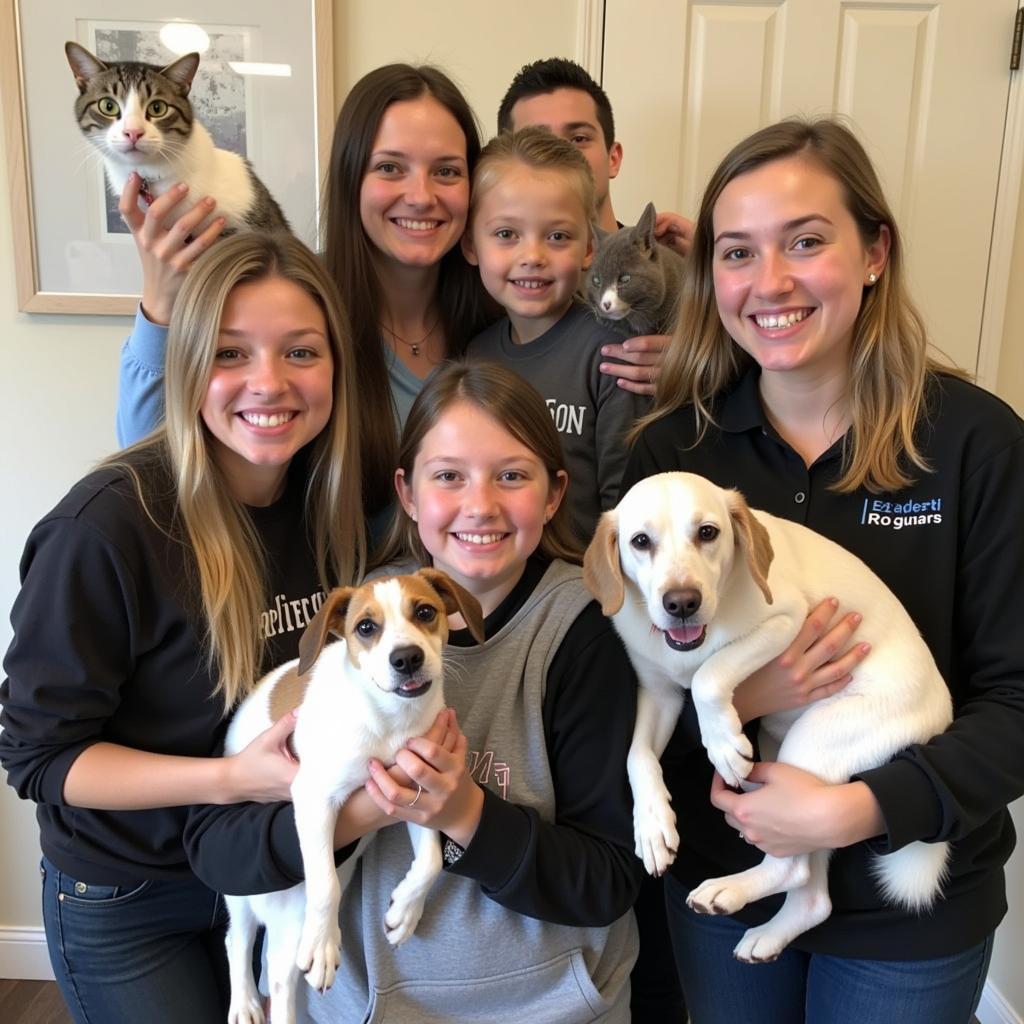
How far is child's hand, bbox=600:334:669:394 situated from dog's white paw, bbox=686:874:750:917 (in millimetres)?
1001

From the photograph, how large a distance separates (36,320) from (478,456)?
1.92m

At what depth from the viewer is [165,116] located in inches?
69.4

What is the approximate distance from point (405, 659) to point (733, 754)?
0.54m

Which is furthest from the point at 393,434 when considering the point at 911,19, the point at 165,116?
the point at 911,19

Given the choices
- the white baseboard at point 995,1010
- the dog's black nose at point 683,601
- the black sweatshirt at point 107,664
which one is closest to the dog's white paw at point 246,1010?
the black sweatshirt at point 107,664

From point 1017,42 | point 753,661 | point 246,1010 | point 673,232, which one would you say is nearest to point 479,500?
point 753,661

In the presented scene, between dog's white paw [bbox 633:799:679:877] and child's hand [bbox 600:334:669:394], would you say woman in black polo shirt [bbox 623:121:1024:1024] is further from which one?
child's hand [bbox 600:334:669:394]

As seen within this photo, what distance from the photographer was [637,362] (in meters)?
1.90

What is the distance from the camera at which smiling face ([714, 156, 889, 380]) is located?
141 centimetres

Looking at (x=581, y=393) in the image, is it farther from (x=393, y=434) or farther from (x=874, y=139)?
(x=874, y=139)

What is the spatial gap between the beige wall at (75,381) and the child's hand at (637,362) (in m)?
1.14

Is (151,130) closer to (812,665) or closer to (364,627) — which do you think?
(364,627)

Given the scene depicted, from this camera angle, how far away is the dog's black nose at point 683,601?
47.4 inches

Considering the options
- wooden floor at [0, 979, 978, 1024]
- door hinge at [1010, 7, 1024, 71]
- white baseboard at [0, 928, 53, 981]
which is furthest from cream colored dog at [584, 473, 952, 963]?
white baseboard at [0, 928, 53, 981]
